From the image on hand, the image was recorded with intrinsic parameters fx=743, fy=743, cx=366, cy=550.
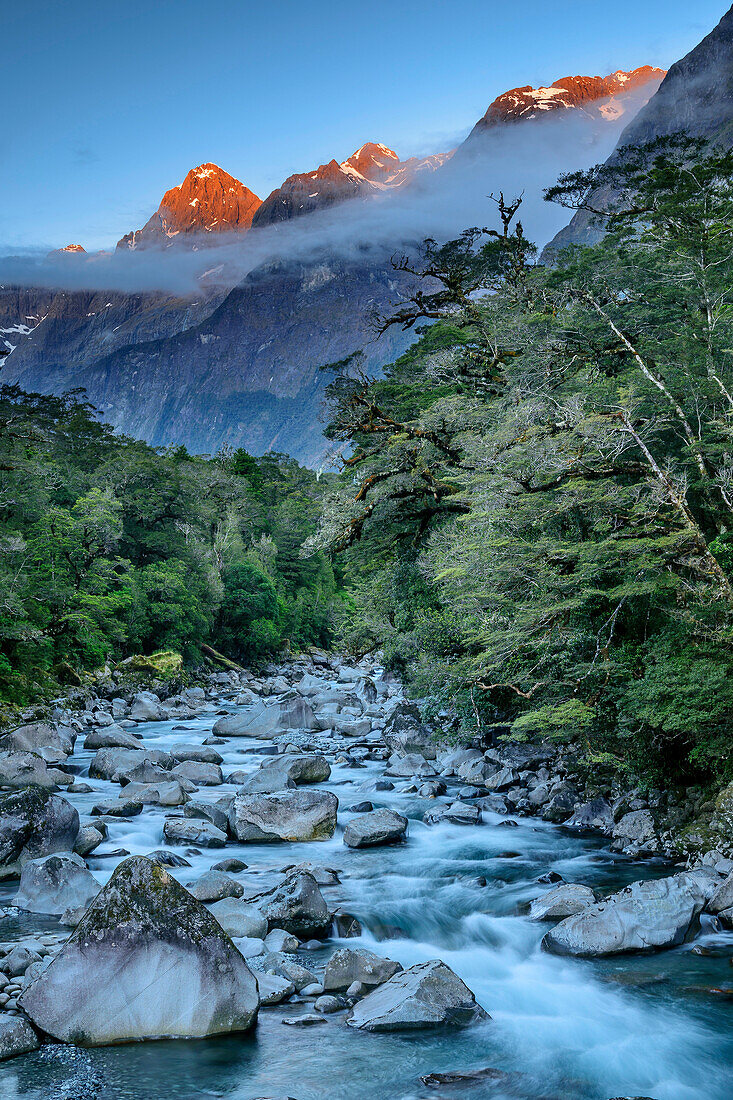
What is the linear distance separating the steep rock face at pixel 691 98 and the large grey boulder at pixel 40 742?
67212 millimetres

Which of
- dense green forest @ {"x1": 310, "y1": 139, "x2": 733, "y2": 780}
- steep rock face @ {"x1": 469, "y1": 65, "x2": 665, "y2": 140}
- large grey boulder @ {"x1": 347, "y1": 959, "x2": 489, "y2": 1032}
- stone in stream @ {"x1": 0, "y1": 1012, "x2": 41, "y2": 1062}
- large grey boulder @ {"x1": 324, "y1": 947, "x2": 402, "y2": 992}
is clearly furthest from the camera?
steep rock face @ {"x1": 469, "y1": 65, "x2": 665, "y2": 140}

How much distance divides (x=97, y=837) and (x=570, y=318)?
15732mm

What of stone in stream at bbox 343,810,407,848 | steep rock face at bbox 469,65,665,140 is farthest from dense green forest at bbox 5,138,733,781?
steep rock face at bbox 469,65,665,140

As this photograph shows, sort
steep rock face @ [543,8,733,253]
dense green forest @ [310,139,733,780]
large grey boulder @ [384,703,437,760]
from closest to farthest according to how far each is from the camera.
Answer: dense green forest @ [310,139,733,780] < large grey boulder @ [384,703,437,760] < steep rock face @ [543,8,733,253]

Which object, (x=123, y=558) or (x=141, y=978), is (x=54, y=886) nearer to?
(x=141, y=978)

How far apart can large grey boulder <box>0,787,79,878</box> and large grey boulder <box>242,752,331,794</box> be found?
14.3 ft

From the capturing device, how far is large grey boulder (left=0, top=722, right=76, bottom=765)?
59.2 ft

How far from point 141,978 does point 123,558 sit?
3078 cm

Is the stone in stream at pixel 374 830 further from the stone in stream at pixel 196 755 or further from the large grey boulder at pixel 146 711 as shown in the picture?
the large grey boulder at pixel 146 711

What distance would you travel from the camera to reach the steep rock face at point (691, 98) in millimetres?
73562

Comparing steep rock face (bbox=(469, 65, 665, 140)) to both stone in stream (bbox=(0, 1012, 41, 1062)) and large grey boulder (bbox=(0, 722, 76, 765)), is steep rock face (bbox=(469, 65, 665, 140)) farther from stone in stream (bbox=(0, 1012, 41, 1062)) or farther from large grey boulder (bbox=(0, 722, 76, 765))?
stone in stream (bbox=(0, 1012, 41, 1062))

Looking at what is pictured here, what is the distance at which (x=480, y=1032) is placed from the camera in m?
6.68

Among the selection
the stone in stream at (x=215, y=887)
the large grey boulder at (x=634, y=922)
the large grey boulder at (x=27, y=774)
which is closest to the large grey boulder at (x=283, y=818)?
the stone in stream at (x=215, y=887)

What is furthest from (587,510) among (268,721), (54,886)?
(268,721)
